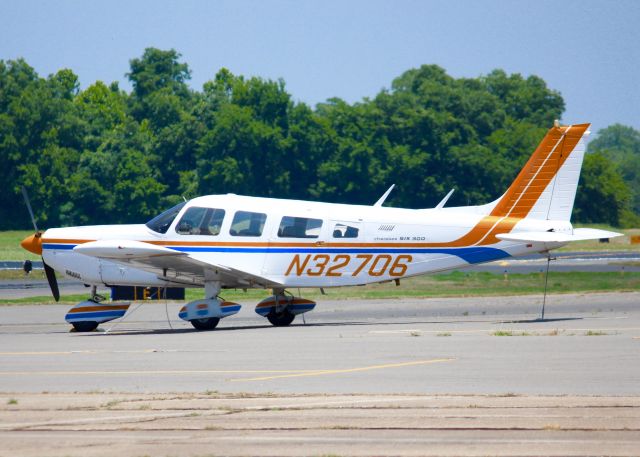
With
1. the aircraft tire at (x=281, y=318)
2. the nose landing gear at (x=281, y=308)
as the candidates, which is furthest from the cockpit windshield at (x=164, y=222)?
the aircraft tire at (x=281, y=318)

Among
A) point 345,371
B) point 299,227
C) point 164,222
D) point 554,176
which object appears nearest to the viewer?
point 345,371

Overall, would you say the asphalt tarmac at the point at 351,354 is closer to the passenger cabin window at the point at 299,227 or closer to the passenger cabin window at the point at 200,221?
the passenger cabin window at the point at 299,227

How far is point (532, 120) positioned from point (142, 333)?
85811mm

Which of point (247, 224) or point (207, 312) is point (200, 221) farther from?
point (207, 312)

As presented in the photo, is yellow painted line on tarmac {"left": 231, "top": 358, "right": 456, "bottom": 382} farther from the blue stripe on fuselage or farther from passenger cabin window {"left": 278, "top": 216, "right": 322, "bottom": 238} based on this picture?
passenger cabin window {"left": 278, "top": 216, "right": 322, "bottom": 238}

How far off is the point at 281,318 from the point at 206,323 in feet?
5.60

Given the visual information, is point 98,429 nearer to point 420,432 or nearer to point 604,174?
point 420,432

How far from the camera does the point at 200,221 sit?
70.3 feet

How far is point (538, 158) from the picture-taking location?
2077 cm

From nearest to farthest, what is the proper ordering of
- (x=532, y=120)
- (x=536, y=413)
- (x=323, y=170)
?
(x=536, y=413)
(x=323, y=170)
(x=532, y=120)

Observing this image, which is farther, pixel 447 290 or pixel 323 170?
pixel 323 170

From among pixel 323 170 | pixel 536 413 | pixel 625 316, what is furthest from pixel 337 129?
pixel 536 413

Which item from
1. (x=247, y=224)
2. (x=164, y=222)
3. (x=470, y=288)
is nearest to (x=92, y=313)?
(x=164, y=222)

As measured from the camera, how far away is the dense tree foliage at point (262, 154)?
251 feet
